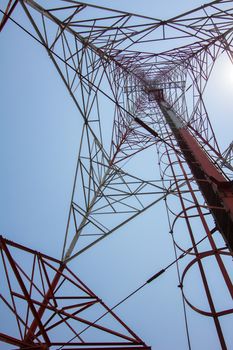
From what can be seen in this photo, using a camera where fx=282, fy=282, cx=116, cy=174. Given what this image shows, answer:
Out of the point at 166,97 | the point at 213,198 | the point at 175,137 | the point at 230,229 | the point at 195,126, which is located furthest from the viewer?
the point at 166,97

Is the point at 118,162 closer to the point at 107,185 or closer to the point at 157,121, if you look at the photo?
the point at 107,185

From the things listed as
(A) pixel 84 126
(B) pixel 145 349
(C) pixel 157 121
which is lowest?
(B) pixel 145 349

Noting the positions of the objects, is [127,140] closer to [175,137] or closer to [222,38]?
[175,137]

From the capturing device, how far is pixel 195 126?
1276 cm

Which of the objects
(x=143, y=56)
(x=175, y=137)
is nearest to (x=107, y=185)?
(x=175, y=137)

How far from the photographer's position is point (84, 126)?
8.14 meters

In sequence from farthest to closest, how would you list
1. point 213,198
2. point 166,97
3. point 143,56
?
point 166,97 < point 143,56 < point 213,198

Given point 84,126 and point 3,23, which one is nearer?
point 3,23

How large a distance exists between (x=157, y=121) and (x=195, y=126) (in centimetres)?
208

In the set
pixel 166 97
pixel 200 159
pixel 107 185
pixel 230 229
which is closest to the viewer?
pixel 230 229

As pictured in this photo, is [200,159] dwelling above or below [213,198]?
above

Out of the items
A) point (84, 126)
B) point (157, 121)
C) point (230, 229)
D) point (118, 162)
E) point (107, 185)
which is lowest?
point (230, 229)

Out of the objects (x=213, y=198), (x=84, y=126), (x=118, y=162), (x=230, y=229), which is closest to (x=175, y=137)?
(x=118, y=162)

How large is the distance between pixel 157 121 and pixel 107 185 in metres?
6.01
